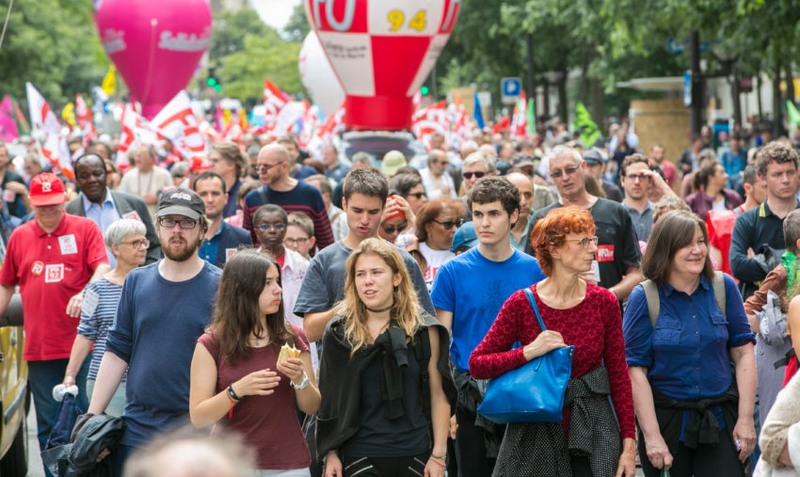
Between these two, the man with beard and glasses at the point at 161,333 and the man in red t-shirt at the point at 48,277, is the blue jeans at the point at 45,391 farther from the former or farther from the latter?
the man with beard and glasses at the point at 161,333

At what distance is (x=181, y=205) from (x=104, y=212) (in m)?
4.05

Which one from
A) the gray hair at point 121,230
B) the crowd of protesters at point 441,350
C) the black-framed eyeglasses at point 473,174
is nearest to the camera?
the crowd of protesters at point 441,350

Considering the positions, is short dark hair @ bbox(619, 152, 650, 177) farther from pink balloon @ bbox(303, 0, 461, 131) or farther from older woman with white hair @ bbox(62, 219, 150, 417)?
pink balloon @ bbox(303, 0, 461, 131)

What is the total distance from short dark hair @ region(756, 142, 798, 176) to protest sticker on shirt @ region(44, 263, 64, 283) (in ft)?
14.3

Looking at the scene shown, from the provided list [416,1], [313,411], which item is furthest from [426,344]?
[416,1]

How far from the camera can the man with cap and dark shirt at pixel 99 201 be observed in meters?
10.4

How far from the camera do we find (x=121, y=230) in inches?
319

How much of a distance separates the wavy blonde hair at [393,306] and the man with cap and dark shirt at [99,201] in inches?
172

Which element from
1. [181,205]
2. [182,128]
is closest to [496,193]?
[181,205]

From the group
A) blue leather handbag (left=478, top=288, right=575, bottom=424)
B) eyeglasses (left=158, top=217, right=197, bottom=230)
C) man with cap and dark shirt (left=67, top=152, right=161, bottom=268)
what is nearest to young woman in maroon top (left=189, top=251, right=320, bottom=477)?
eyeglasses (left=158, top=217, right=197, bottom=230)

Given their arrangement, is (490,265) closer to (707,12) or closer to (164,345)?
(164,345)

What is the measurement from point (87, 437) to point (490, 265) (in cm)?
202

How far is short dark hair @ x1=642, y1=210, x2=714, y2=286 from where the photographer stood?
6.49 m

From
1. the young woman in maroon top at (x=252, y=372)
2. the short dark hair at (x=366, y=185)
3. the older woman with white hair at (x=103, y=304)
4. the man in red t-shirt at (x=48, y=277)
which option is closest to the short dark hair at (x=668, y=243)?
the short dark hair at (x=366, y=185)
